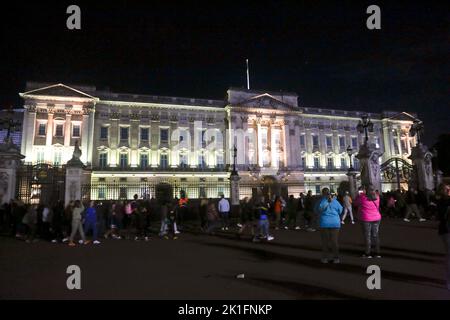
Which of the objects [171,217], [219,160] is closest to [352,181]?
Result: [171,217]

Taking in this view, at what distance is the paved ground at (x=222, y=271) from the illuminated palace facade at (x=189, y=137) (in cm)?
2869

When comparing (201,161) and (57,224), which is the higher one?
(201,161)

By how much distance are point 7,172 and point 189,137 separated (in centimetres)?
3246

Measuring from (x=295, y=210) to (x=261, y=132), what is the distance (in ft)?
119

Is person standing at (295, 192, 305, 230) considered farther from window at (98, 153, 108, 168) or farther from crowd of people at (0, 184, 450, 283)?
window at (98, 153, 108, 168)

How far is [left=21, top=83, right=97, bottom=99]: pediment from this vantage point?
40.8 metres

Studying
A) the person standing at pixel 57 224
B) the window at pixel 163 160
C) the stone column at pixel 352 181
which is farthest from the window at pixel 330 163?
the person standing at pixel 57 224

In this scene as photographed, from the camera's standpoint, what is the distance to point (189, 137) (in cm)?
4725

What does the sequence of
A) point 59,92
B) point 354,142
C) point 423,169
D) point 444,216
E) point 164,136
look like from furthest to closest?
1. point 354,142
2. point 164,136
3. point 59,92
4. point 423,169
5. point 444,216

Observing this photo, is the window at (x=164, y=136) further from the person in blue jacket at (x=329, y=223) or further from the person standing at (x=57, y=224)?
the person in blue jacket at (x=329, y=223)

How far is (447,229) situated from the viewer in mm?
5422

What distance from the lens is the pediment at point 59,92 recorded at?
40.8 meters

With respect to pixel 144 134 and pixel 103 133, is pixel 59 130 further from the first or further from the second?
pixel 144 134

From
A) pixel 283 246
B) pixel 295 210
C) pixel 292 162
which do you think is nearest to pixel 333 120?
pixel 292 162
